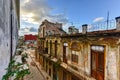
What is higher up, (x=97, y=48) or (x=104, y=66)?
(x=97, y=48)

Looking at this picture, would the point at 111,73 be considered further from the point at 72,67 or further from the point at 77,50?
the point at 72,67

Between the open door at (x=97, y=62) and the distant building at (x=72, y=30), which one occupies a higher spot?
the distant building at (x=72, y=30)

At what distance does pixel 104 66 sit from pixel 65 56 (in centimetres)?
622

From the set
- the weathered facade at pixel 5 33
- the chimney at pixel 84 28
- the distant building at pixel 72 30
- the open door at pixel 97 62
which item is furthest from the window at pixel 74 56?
the weathered facade at pixel 5 33

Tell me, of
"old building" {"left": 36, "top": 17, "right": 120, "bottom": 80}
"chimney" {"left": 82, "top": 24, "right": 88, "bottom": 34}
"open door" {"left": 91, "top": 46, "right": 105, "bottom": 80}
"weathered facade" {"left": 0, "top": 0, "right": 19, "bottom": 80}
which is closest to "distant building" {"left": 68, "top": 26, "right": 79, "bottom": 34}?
"old building" {"left": 36, "top": 17, "right": 120, "bottom": 80}

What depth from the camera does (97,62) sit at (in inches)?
343

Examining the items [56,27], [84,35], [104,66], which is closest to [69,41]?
[84,35]

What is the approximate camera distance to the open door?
827 cm

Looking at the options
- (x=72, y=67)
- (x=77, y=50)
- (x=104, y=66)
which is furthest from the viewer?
(x=72, y=67)

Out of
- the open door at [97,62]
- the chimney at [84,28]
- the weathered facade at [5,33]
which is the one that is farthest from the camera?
the chimney at [84,28]

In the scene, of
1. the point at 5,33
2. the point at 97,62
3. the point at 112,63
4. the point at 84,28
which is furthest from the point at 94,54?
the point at 5,33

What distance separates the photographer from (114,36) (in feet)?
23.6

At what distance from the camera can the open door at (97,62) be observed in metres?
8.27

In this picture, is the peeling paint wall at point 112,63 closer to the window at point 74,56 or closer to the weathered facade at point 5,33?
the window at point 74,56
